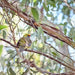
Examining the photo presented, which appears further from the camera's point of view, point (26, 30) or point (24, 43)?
point (26, 30)

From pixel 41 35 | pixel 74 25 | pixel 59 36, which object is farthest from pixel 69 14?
pixel 41 35

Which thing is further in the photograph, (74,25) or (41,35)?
(74,25)

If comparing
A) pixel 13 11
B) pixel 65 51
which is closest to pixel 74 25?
pixel 13 11

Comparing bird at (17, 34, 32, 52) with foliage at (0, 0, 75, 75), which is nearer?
foliage at (0, 0, 75, 75)

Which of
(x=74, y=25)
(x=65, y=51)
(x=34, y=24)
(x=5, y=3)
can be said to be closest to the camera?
(x=5, y=3)

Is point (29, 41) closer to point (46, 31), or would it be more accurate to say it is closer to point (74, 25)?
point (46, 31)

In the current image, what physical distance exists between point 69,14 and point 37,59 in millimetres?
658

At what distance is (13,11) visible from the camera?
103 cm

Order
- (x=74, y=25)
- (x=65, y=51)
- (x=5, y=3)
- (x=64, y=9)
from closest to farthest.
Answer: (x=5, y=3), (x=74, y=25), (x=65, y=51), (x=64, y=9)

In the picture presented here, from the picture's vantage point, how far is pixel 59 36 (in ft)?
3.57

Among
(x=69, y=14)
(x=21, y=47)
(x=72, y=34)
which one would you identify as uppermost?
(x=69, y=14)

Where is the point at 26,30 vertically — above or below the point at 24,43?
above

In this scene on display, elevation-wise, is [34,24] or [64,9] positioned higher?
[64,9]

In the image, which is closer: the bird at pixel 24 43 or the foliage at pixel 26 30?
the foliage at pixel 26 30
